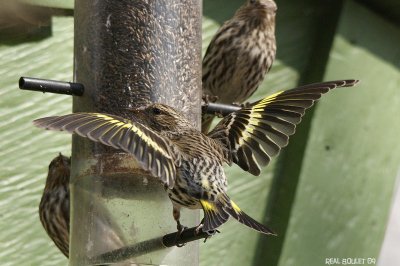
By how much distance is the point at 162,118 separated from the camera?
15.9 ft

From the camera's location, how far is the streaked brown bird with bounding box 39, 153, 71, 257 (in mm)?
5569

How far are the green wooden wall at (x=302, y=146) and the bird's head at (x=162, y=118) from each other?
905 mm

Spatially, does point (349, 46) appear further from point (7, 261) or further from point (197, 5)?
point (7, 261)

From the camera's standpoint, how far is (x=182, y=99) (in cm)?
516

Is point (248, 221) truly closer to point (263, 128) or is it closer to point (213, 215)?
point (213, 215)

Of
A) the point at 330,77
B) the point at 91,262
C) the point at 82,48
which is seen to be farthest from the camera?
the point at 330,77

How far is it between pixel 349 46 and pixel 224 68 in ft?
3.04

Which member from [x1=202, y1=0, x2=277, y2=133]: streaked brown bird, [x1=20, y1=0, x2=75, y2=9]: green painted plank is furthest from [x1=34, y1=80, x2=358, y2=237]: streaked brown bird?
[x1=202, y1=0, x2=277, y2=133]: streaked brown bird

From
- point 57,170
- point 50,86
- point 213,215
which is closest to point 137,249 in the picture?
point 213,215

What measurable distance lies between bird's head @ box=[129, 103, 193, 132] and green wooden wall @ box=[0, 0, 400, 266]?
905 millimetres

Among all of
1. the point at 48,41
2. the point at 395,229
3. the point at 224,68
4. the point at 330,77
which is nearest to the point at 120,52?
the point at 48,41

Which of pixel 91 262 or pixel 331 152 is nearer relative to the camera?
pixel 91 262

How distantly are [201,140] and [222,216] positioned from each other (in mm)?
396

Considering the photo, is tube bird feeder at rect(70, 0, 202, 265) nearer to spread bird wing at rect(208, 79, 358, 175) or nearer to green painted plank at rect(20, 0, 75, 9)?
spread bird wing at rect(208, 79, 358, 175)
